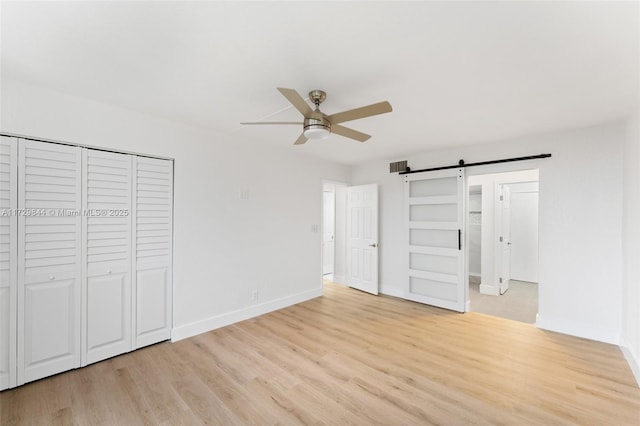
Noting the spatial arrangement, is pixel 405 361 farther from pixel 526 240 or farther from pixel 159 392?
pixel 526 240

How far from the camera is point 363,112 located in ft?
6.49

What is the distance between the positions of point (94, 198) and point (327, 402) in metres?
2.82

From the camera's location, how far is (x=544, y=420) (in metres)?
1.92

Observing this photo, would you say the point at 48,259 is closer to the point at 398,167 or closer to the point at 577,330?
the point at 398,167

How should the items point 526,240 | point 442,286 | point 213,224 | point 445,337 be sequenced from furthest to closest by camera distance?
point 526,240 → point 442,286 → point 213,224 → point 445,337

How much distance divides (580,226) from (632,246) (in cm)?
66

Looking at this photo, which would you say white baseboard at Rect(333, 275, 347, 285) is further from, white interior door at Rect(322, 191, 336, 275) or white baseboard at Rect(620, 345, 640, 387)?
white baseboard at Rect(620, 345, 640, 387)

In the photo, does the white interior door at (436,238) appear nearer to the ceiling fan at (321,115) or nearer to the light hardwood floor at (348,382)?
the light hardwood floor at (348,382)

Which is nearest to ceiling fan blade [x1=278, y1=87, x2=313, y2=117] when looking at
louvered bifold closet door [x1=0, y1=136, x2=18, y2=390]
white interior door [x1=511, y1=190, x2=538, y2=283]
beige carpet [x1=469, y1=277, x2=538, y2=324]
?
louvered bifold closet door [x1=0, y1=136, x2=18, y2=390]

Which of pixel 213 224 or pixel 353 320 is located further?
pixel 353 320

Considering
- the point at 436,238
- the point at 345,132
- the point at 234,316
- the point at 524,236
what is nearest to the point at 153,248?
the point at 234,316

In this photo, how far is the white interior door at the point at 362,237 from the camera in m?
5.13

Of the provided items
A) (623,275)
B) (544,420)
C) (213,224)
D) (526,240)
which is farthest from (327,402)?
(526,240)

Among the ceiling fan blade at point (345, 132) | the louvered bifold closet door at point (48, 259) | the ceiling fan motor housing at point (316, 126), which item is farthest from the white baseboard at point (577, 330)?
the louvered bifold closet door at point (48, 259)
